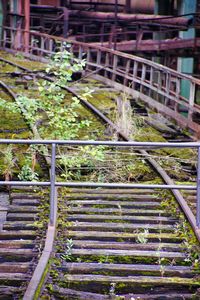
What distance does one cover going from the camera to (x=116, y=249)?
18.9 ft

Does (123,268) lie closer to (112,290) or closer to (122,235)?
(112,290)

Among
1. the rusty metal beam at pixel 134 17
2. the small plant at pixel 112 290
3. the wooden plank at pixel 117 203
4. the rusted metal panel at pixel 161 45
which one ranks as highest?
the rusty metal beam at pixel 134 17

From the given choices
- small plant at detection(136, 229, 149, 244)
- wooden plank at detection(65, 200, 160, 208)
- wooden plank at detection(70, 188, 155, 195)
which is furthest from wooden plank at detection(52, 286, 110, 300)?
wooden plank at detection(70, 188, 155, 195)

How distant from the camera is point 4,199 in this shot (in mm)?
7465

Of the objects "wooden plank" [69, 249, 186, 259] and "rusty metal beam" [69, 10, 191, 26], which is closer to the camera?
"wooden plank" [69, 249, 186, 259]

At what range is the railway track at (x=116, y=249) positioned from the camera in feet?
16.2

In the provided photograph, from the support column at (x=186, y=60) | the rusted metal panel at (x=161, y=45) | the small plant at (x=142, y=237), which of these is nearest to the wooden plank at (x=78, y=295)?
the small plant at (x=142, y=237)

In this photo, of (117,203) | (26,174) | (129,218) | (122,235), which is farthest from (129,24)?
(122,235)

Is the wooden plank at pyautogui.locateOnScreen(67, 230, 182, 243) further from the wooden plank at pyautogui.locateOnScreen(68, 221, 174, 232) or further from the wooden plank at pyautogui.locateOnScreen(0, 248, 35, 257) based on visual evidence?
the wooden plank at pyautogui.locateOnScreen(0, 248, 35, 257)

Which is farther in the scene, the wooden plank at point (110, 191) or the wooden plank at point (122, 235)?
the wooden plank at point (110, 191)

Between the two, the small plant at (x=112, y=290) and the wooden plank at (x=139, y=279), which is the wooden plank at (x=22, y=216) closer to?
the wooden plank at (x=139, y=279)

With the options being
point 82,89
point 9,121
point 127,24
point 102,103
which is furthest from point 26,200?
point 127,24

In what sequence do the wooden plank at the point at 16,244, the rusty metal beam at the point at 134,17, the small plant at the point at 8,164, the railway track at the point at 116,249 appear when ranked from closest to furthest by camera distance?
the railway track at the point at 116,249 < the wooden plank at the point at 16,244 < the small plant at the point at 8,164 < the rusty metal beam at the point at 134,17

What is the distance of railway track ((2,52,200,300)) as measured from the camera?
4.93m
